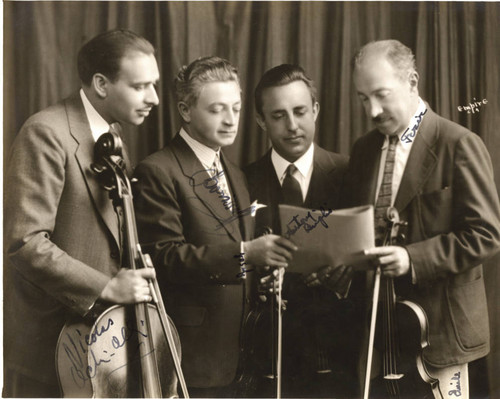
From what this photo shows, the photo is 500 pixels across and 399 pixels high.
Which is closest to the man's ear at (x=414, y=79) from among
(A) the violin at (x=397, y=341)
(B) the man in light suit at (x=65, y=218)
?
(A) the violin at (x=397, y=341)

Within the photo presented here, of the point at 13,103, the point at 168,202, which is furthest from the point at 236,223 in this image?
the point at 13,103

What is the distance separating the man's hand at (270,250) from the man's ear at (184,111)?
1.63 feet

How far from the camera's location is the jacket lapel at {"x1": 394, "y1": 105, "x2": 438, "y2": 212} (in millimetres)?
2301

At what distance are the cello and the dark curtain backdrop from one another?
182 mm

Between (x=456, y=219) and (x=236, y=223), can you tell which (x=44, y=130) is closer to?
(x=236, y=223)

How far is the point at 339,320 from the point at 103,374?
85 cm

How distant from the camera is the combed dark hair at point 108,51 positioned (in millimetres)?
2316

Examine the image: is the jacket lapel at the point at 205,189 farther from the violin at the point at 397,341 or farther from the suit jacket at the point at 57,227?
the violin at the point at 397,341

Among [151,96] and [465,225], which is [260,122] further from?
[465,225]
